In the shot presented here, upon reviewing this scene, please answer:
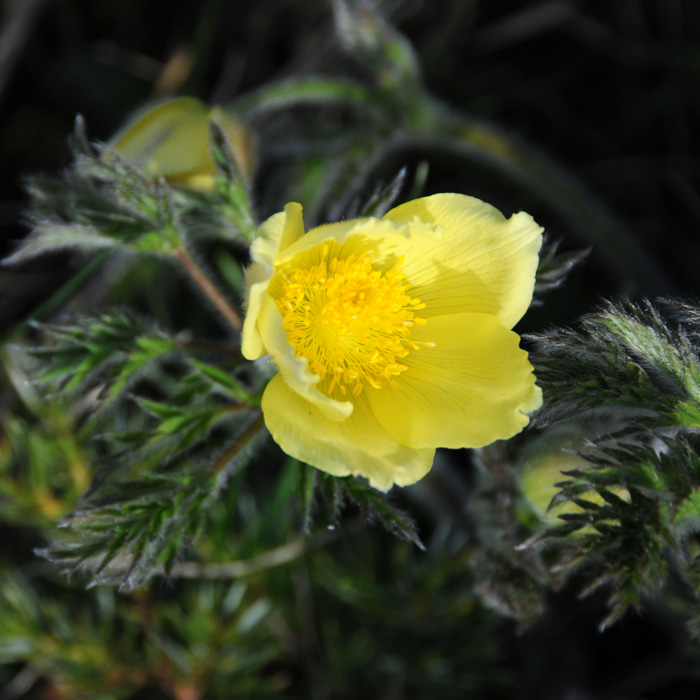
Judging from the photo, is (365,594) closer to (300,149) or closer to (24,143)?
(300,149)

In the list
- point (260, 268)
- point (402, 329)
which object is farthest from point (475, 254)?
point (260, 268)

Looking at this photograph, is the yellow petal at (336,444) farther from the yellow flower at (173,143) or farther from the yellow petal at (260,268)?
the yellow flower at (173,143)

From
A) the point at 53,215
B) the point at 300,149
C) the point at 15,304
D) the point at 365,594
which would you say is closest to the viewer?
the point at 53,215

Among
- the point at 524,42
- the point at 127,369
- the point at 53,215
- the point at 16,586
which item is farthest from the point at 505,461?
the point at 524,42

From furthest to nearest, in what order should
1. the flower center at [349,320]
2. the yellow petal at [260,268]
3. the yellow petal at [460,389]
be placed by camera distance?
the flower center at [349,320] < the yellow petal at [460,389] < the yellow petal at [260,268]

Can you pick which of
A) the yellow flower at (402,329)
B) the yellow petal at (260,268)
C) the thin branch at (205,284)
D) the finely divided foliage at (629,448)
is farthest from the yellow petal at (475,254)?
the thin branch at (205,284)

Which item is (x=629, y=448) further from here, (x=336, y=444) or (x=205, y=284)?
(x=205, y=284)
